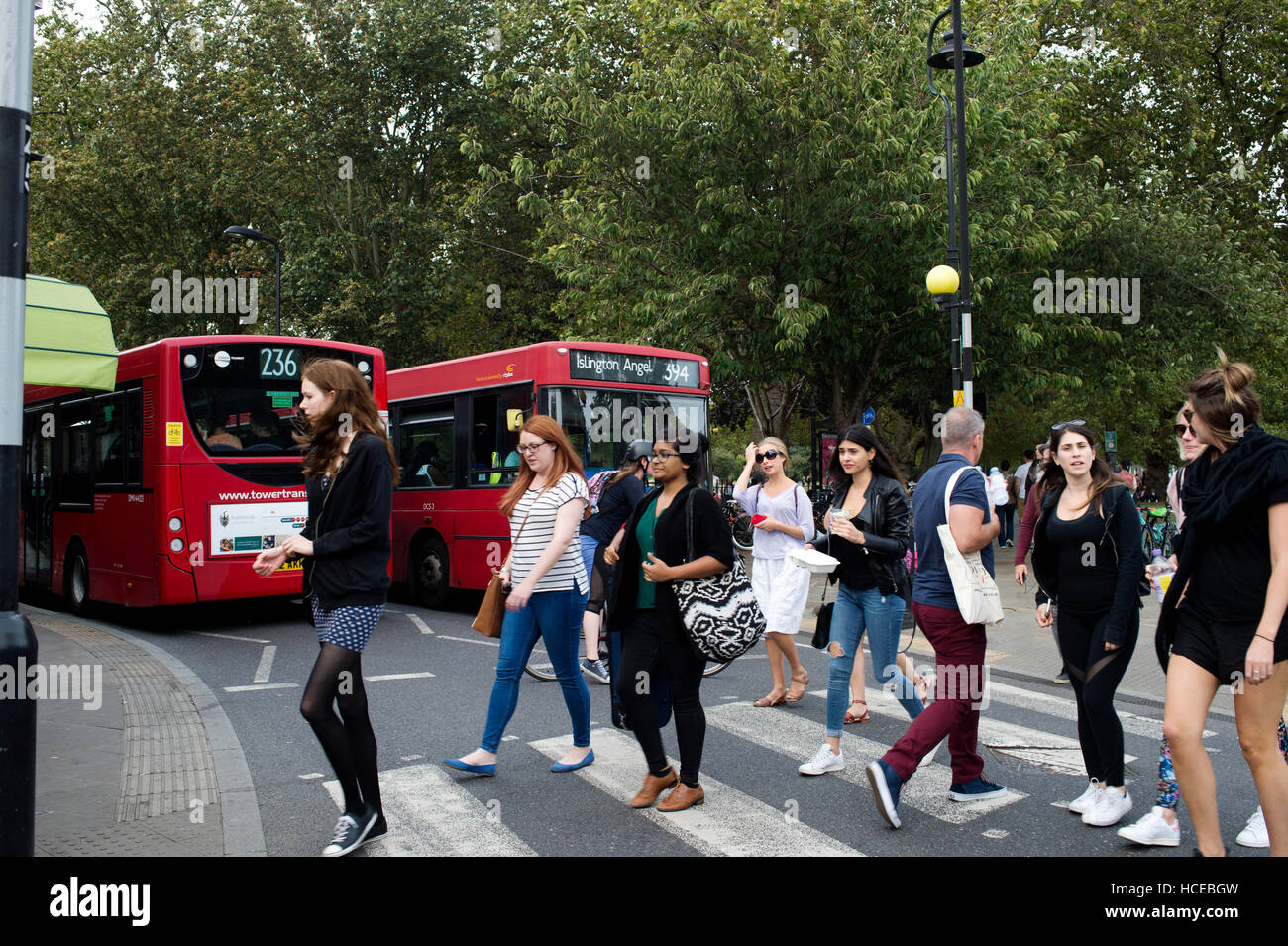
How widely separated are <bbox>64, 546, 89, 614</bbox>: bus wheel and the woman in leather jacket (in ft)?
31.3

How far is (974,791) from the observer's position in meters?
4.86

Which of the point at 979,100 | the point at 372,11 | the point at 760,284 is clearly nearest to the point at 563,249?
the point at 760,284

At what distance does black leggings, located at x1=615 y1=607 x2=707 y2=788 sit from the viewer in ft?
15.4

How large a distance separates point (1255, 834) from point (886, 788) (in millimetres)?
1498

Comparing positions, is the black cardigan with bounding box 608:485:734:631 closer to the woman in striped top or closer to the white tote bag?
the woman in striped top

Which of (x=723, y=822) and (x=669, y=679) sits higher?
(x=669, y=679)

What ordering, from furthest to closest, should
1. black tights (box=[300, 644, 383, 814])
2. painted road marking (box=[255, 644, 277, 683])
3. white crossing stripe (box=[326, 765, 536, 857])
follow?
painted road marking (box=[255, 644, 277, 683]) < white crossing stripe (box=[326, 765, 536, 857]) < black tights (box=[300, 644, 383, 814])

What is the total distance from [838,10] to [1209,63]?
16354 millimetres

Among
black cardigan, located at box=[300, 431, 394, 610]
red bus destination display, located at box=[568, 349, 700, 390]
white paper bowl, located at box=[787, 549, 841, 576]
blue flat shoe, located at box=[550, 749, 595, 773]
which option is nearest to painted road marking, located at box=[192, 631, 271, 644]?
red bus destination display, located at box=[568, 349, 700, 390]

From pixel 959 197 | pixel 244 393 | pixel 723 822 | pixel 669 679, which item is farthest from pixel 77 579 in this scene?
pixel 959 197

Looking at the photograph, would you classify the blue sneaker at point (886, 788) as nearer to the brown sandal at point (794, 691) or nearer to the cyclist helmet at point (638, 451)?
the brown sandal at point (794, 691)

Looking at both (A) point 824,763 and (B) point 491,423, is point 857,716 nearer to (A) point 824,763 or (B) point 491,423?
(A) point 824,763

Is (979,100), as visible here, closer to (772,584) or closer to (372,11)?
(772,584)

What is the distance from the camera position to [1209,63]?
27.1 metres
